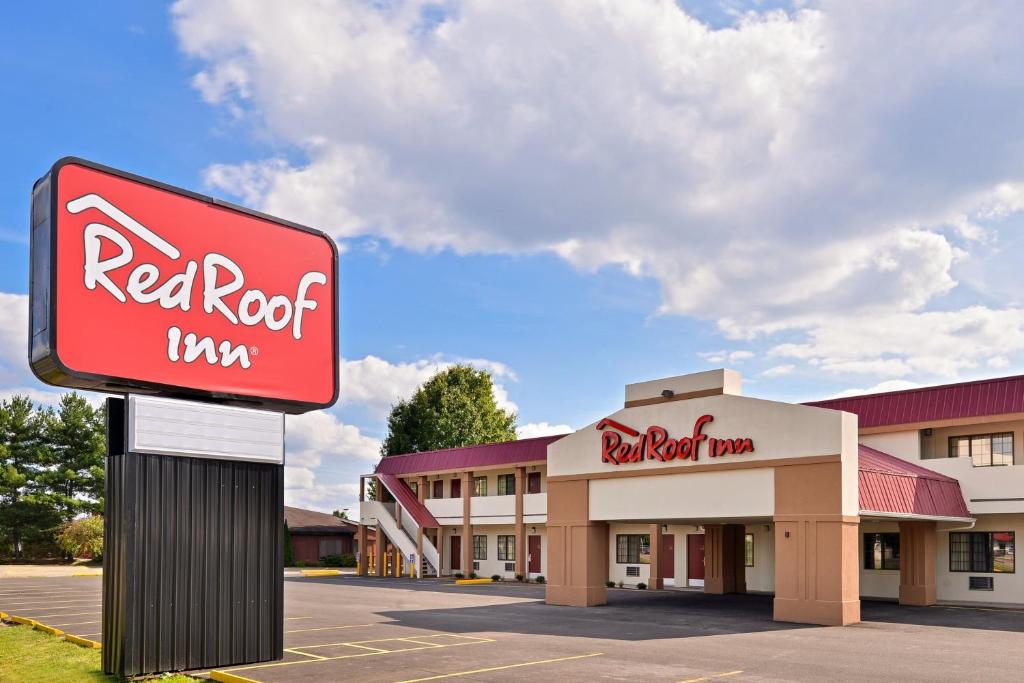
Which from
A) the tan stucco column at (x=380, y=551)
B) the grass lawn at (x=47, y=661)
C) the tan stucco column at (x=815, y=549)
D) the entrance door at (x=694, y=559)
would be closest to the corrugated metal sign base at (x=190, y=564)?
the grass lawn at (x=47, y=661)

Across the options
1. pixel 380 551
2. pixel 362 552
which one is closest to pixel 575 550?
pixel 380 551

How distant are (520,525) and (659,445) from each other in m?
19.0

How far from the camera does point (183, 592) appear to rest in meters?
16.2

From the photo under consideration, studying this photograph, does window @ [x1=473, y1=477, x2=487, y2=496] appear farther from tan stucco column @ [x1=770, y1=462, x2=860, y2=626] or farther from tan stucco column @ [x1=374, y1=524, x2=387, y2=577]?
tan stucco column @ [x1=770, y1=462, x2=860, y2=626]

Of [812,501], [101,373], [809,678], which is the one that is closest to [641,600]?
[812,501]

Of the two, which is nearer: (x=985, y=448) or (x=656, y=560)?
(x=985, y=448)

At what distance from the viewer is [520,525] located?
1863 inches

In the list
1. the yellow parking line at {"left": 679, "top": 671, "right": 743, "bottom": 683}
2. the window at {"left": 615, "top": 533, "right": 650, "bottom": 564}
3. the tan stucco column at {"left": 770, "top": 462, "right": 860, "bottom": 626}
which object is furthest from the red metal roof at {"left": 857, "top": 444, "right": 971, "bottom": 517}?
the window at {"left": 615, "top": 533, "right": 650, "bottom": 564}

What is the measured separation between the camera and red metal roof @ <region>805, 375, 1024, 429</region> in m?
31.2

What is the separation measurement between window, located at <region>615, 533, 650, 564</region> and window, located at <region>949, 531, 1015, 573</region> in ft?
45.7

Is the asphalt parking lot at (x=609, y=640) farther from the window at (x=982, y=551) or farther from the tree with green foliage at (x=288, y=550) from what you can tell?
the tree with green foliage at (x=288, y=550)

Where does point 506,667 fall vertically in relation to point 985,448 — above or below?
below

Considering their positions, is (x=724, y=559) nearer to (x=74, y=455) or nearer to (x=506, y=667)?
(x=506, y=667)

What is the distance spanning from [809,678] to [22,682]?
1376 centimetres
